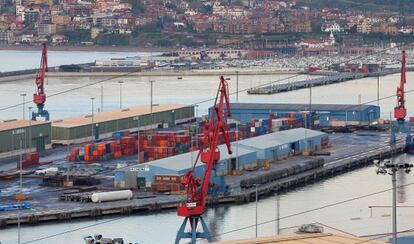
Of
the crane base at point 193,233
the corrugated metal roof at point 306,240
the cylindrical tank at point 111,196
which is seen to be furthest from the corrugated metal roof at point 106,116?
the corrugated metal roof at point 306,240

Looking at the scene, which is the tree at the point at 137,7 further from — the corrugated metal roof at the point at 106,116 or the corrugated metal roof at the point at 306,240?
the corrugated metal roof at the point at 306,240

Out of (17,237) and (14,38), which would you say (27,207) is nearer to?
(17,237)

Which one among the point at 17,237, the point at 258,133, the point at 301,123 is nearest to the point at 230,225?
the point at 17,237

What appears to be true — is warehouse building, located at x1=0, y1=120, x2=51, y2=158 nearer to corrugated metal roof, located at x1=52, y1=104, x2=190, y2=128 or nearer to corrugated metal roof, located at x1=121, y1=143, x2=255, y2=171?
corrugated metal roof, located at x1=52, y1=104, x2=190, y2=128

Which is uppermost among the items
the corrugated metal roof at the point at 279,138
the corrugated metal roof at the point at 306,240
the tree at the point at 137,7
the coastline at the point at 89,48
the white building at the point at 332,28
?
the corrugated metal roof at the point at 306,240

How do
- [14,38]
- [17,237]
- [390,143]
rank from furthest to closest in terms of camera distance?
1. [14,38]
2. [390,143]
3. [17,237]

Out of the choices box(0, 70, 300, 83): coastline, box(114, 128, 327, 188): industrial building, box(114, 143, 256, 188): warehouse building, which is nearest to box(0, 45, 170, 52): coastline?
box(0, 70, 300, 83): coastline
